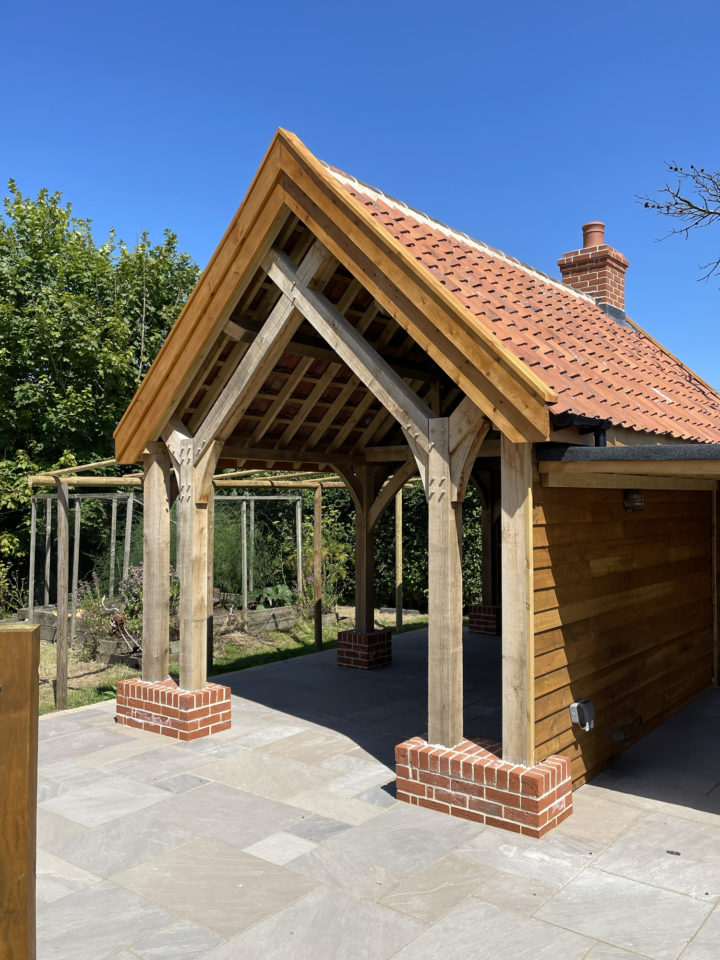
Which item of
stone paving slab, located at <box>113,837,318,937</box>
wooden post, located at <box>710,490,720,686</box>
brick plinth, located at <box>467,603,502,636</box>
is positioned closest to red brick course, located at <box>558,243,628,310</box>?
wooden post, located at <box>710,490,720,686</box>

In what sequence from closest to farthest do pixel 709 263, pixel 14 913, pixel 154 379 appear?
pixel 14 913, pixel 154 379, pixel 709 263

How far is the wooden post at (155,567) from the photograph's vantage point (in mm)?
7422

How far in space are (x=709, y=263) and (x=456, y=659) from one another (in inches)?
284

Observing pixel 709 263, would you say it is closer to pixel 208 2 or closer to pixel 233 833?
pixel 208 2

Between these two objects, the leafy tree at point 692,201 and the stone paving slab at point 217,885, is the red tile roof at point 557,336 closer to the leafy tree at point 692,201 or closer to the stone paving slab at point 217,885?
the leafy tree at point 692,201

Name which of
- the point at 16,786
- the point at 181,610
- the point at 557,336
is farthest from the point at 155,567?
the point at 16,786

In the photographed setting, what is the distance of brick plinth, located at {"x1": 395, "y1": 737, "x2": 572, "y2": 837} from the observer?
4918mm

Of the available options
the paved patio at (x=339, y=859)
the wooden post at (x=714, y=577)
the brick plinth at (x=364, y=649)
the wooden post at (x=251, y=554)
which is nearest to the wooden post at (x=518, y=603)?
the paved patio at (x=339, y=859)

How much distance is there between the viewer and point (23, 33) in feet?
32.9

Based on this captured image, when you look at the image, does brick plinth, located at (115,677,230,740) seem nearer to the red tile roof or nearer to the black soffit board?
the black soffit board

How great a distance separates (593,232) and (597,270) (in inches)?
38.5

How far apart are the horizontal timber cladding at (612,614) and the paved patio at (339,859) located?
43 cm

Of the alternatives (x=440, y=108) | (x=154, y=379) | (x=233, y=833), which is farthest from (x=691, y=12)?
(x=233, y=833)

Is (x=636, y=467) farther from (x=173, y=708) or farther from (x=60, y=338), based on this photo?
(x=60, y=338)
